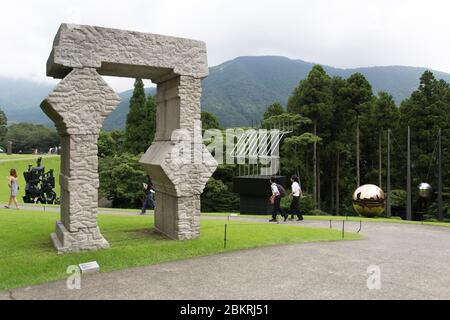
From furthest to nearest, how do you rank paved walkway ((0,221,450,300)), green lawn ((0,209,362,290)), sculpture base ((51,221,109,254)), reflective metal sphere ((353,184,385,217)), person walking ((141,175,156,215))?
reflective metal sphere ((353,184,385,217)) < person walking ((141,175,156,215)) < sculpture base ((51,221,109,254)) < green lawn ((0,209,362,290)) < paved walkway ((0,221,450,300))

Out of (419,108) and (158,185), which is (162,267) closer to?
(158,185)

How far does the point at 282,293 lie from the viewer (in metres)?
7.01

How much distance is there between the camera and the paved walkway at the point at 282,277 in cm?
700

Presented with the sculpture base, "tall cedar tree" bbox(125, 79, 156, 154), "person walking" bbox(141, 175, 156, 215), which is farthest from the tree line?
the sculpture base

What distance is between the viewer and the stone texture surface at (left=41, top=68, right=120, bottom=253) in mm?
9383

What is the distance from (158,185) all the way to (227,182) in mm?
25497

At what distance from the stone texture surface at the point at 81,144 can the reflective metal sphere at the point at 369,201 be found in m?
14.6

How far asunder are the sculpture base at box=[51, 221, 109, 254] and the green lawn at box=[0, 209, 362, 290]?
0.25 m

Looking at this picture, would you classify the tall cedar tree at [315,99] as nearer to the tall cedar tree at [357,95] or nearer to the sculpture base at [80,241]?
the tall cedar tree at [357,95]

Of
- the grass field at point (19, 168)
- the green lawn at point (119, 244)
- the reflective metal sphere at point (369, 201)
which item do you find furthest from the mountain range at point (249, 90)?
the green lawn at point (119, 244)

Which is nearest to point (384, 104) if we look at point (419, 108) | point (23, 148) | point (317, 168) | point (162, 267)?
point (419, 108)

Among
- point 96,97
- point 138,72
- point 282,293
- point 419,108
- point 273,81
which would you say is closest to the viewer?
point 282,293

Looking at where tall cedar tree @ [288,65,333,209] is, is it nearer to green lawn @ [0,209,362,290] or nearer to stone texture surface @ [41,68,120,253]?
green lawn @ [0,209,362,290]
